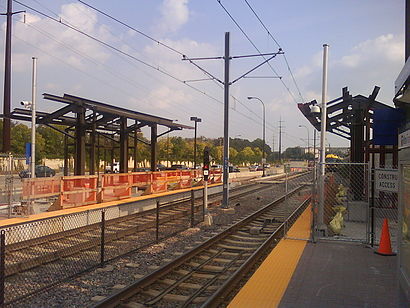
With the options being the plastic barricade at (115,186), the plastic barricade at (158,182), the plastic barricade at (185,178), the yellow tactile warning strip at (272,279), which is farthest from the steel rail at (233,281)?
the plastic barricade at (185,178)

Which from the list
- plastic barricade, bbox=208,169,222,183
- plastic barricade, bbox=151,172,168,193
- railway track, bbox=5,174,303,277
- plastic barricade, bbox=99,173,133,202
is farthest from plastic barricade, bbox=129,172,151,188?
plastic barricade, bbox=208,169,222,183

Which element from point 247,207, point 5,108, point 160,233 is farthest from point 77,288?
point 5,108

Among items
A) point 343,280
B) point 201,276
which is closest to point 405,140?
point 343,280

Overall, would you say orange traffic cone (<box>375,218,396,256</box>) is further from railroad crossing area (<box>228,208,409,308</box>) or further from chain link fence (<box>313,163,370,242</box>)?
chain link fence (<box>313,163,370,242</box>)

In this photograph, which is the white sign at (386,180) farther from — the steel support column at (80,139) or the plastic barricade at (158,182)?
the plastic barricade at (158,182)

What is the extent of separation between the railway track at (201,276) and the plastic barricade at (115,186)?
5804 millimetres

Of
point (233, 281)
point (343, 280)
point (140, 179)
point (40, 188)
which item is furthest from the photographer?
point (140, 179)

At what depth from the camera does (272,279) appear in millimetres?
7488

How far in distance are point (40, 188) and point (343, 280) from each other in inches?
377

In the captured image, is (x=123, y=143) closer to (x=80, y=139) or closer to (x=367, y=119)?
(x=80, y=139)

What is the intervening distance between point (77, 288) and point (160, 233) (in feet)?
17.5

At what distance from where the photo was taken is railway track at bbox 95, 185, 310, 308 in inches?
266

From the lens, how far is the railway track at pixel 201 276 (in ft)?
22.1

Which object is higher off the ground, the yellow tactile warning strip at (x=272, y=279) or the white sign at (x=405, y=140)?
the white sign at (x=405, y=140)
